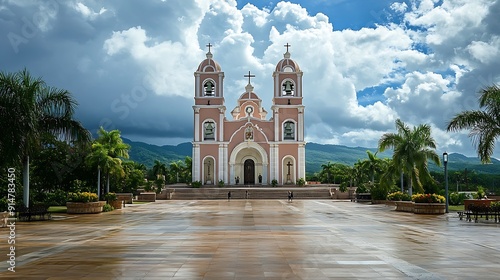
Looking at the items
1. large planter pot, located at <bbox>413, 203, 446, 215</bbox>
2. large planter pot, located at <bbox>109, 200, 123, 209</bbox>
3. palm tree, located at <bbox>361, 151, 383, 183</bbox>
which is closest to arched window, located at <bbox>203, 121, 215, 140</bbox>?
palm tree, located at <bbox>361, 151, 383, 183</bbox>

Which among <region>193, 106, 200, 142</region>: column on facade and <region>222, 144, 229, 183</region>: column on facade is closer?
<region>222, 144, 229, 183</region>: column on facade

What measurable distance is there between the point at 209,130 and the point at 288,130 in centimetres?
922

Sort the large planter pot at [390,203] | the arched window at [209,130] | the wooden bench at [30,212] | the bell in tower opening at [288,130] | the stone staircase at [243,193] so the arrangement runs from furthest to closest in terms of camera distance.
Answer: the bell in tower opening at [288,130] < the arched window at [209,130] < the stone staircase at [243,193] < the large planter pot at [390,203] < the wooden bench at [30,212]

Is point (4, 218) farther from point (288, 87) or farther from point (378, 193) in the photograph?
point (288, 87)

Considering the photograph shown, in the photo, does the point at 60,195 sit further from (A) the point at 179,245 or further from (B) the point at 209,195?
(A) the point at 179,245

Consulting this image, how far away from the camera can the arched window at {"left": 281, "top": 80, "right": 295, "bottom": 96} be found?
61.4 metres

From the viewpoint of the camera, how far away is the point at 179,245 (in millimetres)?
12453

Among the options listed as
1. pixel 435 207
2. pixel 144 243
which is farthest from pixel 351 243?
pixel 435 207

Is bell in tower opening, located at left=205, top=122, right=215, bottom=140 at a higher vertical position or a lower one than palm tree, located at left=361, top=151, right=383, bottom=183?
higher

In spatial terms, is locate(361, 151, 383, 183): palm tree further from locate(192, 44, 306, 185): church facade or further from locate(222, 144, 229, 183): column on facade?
locate(222, 144, 229, 183): column on facade

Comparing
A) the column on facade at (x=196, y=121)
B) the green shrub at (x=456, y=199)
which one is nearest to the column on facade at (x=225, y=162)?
the column on facade at (x=196, y=121)

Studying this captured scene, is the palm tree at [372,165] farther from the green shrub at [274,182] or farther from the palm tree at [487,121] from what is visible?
the palm tree at [487,121]

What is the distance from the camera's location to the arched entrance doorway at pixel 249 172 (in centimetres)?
6019

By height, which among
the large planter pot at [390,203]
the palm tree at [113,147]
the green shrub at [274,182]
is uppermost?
the palm tree at [113,147]
